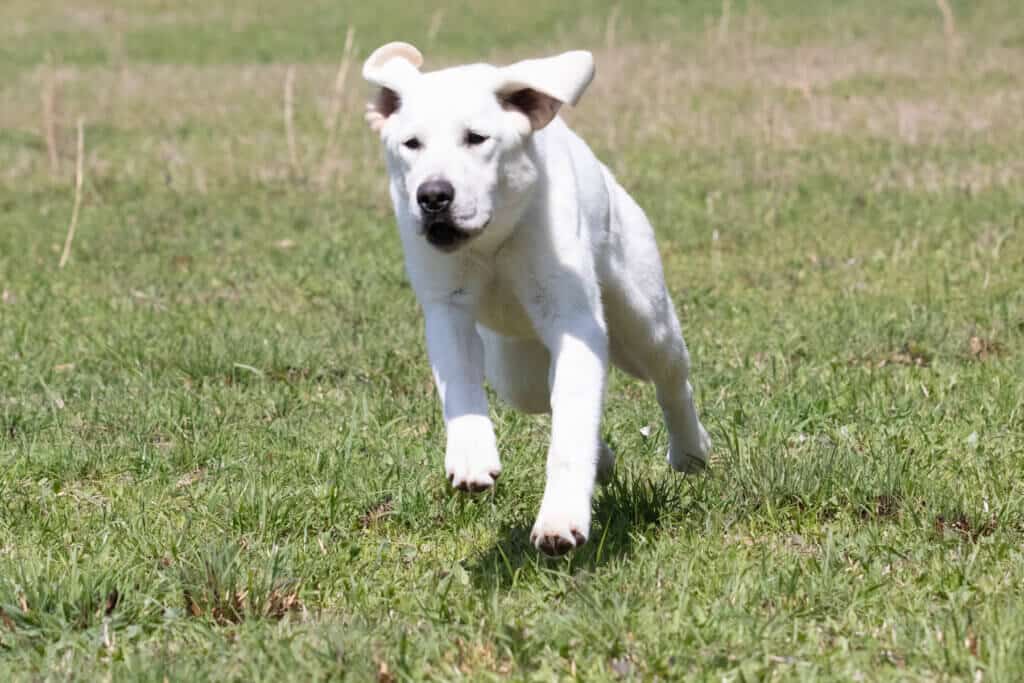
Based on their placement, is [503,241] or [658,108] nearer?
[503,241]

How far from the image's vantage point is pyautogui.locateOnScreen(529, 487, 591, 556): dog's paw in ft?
12.9

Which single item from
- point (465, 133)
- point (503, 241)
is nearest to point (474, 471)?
point (503, 241)

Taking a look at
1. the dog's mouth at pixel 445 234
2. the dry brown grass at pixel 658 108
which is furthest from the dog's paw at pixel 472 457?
the dry brown grass at pixel 658 108

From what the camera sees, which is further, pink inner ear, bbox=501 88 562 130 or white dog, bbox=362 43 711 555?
pink inner ear, bbox=501 88 562 130

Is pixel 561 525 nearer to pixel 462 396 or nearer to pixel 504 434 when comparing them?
pixel 462 396

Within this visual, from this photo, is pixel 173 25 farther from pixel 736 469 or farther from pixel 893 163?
pixel 736 469

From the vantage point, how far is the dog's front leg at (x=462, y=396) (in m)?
4.06

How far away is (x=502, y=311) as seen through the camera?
471cm

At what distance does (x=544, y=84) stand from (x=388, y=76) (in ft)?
1.69

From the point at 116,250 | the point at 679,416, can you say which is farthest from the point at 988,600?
the point at 116,250

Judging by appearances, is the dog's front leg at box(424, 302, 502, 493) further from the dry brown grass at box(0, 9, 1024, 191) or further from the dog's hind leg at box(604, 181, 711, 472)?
the dry brown grass at box(0, 9, 1024, 191)

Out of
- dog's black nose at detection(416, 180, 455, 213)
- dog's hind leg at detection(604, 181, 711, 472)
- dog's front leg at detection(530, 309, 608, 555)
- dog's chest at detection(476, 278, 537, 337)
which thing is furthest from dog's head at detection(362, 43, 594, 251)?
dog's hind leg at detection(604, 181, 711, 472)

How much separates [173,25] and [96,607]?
88.7 ft

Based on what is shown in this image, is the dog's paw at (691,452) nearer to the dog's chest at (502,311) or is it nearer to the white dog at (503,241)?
the white dog at (503,241)
